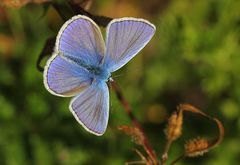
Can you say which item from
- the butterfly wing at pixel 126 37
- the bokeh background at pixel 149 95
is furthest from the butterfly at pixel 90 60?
the bokeh background at pixel 149 95

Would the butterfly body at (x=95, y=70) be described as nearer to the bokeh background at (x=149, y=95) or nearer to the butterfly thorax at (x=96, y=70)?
the butterfly thorax at (x=96, y=70)

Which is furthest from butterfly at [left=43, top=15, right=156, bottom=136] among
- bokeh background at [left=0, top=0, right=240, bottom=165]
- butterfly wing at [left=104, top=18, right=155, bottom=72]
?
bokeh background at [left=0, top=0, right=240, bottom=165]

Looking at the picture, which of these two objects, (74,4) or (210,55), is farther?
(210,55)

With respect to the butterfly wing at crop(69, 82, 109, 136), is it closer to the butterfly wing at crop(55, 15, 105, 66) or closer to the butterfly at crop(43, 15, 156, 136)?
the butterfly at crop(43, 15, 156, 136)

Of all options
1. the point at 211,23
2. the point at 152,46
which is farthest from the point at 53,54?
the point at 152,46

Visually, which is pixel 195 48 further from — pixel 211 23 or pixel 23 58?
pixel 23 58

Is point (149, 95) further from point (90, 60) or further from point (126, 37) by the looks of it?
point (126, 37)
